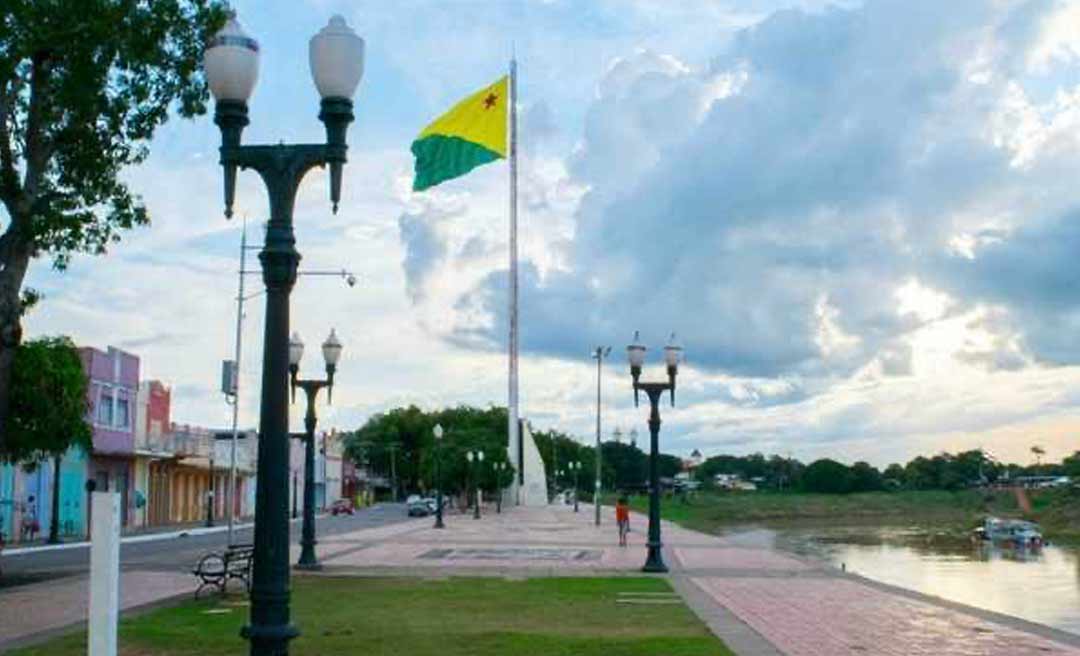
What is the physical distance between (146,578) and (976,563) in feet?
86.5

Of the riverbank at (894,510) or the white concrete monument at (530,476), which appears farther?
the white concrete monument at (530,476)

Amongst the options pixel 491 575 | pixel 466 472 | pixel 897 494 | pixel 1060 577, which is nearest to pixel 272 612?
pixel 491 575

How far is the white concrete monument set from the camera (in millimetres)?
106000

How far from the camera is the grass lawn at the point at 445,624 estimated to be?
1573cm

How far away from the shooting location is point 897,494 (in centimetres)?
14862

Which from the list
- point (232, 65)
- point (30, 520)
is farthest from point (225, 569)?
point (30, 520)

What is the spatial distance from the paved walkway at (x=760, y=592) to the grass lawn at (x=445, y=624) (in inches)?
40.7

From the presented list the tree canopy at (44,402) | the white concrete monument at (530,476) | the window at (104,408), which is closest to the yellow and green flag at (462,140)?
the window at (104,408)

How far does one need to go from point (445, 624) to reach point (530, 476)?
91980mm

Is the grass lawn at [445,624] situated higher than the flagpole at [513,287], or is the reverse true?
the flagpole at [513,287]

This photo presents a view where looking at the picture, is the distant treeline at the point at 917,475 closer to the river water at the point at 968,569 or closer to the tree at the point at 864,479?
the tree at the point at 864,479

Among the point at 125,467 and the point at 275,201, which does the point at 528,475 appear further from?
the point at 275,201

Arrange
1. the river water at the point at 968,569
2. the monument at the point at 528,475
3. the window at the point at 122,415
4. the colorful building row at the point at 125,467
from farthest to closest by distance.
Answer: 1. the monument at the point at 528,475
2. the window at the point at 122,415
3. the colorful building row at the point at 125,467
4. the river water at the point at 968,569

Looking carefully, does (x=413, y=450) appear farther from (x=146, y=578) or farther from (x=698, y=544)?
(x=146, y=578)
